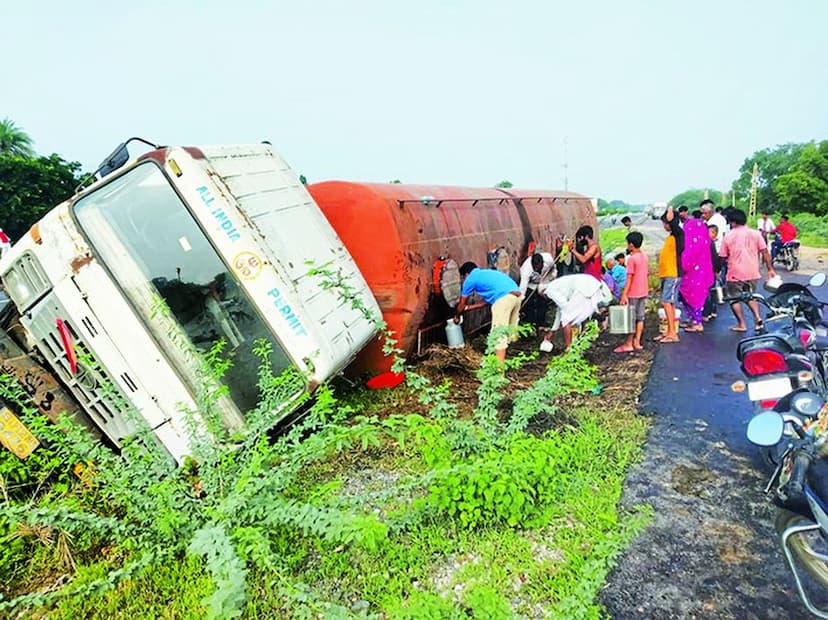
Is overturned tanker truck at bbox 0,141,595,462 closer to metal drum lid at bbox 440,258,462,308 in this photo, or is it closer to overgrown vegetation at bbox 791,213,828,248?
metal drum lid at bbox 440,258,462,308

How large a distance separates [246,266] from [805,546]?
12.6 ft

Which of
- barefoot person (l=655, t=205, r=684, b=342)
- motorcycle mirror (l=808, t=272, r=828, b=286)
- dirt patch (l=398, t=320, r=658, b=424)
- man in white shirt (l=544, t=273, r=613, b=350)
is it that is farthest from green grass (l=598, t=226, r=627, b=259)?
motorcycle mirror (l=808, t=272, r=828, b=286)

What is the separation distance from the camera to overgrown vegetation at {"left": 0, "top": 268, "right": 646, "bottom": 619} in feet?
8.38

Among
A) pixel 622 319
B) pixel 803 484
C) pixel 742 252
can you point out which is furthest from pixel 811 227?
pixel 803 484

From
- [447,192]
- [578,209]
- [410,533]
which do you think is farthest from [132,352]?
[578,209]

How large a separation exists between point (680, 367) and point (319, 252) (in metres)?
4.37

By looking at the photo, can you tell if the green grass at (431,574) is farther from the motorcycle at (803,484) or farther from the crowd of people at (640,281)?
the crowd of people at (640,281)

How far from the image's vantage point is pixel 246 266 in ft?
12.4

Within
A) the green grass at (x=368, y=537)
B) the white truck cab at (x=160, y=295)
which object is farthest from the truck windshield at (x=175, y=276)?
the green grass at (x=368, y=537)

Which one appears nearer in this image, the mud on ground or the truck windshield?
the truck windshield

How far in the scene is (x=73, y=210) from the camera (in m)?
3.80

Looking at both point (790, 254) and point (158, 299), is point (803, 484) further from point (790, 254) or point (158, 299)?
point (790, 254)

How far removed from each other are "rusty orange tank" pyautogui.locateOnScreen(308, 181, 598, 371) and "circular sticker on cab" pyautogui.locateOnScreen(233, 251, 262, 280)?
1714 mm

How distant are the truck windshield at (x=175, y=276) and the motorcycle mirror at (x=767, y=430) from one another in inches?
116
